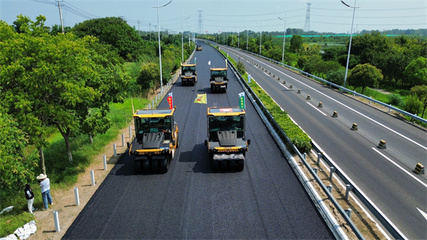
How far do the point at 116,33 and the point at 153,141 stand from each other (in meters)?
77.3

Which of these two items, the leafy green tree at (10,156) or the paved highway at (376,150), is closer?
the leafy green tree at (10,156)

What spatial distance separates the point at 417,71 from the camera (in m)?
53.7

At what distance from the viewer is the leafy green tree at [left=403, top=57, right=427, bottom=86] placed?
5284cm

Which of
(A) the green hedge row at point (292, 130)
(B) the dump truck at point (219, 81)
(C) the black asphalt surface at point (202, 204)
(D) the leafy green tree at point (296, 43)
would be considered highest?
(D) the leafy green tree at point (296, 43)

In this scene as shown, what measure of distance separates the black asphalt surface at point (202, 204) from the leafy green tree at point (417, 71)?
48.9 m

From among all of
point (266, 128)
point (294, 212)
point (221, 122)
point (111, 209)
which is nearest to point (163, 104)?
point (266, 128)

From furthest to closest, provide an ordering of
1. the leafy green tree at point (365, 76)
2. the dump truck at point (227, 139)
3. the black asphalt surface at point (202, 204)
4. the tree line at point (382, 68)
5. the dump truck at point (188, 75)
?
the dump truck at point (188, 75), the leafy green tree at point (365, 76), the tree line at point (382, 68), the dump truck at point (227, 139), the black asphalt surface at point (202, 204)

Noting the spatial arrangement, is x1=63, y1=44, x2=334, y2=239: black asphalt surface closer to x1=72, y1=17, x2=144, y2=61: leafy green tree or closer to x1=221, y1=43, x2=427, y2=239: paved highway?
x1=221, y1=43, x2=427, y2=239: paved highway

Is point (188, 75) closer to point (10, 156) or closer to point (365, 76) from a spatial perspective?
point (365, 76)

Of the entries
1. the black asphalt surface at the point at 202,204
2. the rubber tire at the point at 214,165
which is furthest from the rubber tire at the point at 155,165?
the rubber tire at the point at 214,165

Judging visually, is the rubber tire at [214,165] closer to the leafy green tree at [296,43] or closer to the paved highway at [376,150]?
the paved highway at [376,150]

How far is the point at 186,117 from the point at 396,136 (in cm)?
1672

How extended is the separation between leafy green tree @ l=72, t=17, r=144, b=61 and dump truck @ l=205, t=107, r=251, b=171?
238 feet

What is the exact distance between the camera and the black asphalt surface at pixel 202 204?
11.1 meters
